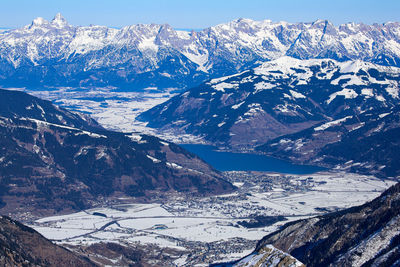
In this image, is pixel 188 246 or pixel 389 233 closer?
pixel 389 233

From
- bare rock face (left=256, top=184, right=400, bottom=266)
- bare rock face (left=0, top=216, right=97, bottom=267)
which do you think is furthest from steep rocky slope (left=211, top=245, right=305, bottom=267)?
bare rock face (left=0, top=216, right=97, bottom=267)

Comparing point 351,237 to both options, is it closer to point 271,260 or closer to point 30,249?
point 271,260

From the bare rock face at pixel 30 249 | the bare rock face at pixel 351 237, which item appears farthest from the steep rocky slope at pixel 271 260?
the bare rock face at pixel 30 249

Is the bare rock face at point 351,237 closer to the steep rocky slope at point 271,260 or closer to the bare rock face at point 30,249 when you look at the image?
the steep rocky slope at point 271,260

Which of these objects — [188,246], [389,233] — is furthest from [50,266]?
[389,233]

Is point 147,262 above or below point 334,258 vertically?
below

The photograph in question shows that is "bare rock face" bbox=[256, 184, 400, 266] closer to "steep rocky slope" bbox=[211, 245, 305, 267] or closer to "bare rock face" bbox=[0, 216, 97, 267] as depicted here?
"steep rocky slope" bbox=[211, 245, 305, 267]

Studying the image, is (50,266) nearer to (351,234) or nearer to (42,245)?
(42,245)
